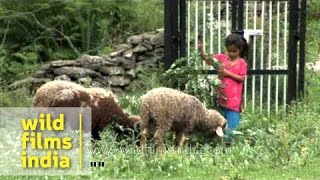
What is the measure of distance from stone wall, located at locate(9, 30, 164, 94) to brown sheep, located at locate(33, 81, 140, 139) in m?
3.70

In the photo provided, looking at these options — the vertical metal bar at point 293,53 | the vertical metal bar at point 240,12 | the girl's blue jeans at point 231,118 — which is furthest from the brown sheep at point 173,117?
the vertical metal bar at point 293,53

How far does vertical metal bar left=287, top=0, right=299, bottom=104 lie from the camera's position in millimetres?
12836

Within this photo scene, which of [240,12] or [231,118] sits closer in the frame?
[231,118]

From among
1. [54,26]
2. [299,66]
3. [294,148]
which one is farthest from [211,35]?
[54,26]

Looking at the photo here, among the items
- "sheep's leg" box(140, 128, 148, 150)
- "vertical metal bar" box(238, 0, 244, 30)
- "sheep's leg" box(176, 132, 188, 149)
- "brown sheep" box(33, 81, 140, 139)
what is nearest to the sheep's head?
"sheep's leg" box(176, 132, 188, 149)

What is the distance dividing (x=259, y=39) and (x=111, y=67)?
9.45ft

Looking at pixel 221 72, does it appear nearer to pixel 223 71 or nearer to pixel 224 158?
pixel 223 71

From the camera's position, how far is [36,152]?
9.03m

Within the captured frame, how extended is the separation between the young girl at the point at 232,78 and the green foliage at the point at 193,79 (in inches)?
4.5

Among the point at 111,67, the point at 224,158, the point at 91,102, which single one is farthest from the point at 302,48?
the point at 224,158

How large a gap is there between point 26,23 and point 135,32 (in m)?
2.20

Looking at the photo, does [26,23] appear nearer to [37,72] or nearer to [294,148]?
[37,72]

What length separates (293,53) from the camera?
42.2 feet

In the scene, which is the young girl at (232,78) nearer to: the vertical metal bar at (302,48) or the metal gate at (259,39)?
the metal gate at (259,39)
